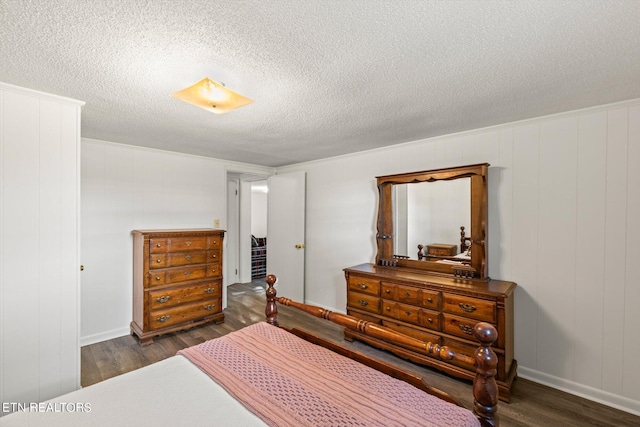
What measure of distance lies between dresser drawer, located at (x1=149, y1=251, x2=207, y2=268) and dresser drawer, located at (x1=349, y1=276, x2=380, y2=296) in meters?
1.89

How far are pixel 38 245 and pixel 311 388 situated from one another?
2171 mm

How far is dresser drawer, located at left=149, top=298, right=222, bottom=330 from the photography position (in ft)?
10.3

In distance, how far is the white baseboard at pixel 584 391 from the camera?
2.05 meters

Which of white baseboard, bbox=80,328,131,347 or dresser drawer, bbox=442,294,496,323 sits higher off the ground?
dresser drawer, bbox=442,294,496,323

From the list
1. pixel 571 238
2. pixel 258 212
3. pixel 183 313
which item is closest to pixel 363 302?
Answer: pixel 571 238

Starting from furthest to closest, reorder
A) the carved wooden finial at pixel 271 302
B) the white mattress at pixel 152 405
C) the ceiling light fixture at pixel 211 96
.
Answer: the carved wooden finial at pixel 271 302, the ceiling light fixture at pixel 211 96, the white mattress at pixel 152 405

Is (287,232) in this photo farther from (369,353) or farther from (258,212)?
(258,212)

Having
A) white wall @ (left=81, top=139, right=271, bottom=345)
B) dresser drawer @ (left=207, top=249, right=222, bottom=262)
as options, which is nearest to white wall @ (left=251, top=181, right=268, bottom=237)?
white wall @ (left=81, top=139, right=271, bottom=345)

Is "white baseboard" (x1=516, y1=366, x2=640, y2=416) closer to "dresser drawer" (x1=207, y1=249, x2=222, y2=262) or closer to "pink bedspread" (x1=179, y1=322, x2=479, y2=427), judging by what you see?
"pink bedspread" (x1=179, y1=322, x2=479, y2=427)

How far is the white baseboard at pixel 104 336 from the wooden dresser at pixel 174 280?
0.34 ft

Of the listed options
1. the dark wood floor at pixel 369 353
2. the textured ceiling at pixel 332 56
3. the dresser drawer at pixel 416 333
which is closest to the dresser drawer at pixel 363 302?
the dresser drawer at pixel 416 333

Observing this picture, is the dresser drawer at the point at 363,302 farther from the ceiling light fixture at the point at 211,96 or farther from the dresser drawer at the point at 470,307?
the ceiling light fixture at the point at 211,96

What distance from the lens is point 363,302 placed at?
3021mm

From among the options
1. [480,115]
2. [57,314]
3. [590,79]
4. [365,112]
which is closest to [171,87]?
[365,112]
